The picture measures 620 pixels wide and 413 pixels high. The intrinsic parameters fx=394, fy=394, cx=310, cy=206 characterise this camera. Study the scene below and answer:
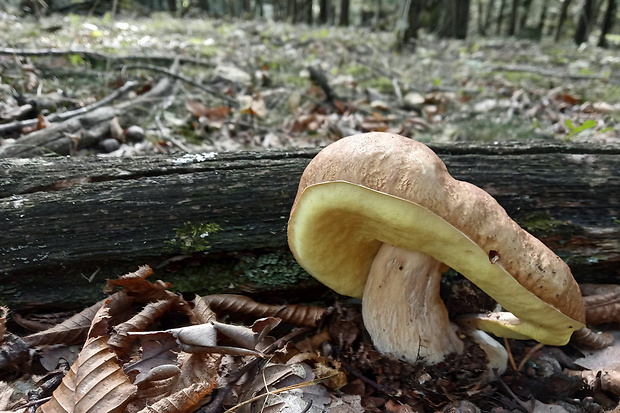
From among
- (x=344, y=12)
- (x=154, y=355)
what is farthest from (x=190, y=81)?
(x=344, y=12)

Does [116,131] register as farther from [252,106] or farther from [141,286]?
[141,286]

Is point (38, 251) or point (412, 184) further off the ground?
point (412, 184)

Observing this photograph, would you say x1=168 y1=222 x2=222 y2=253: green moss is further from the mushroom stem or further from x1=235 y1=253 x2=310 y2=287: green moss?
the mushroom stem

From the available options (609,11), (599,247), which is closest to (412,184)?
(599,247)

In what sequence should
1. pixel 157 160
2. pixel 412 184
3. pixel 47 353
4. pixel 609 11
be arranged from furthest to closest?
1. pixel 609 11
2. pixel 157 160
3. pixel 47 353
4. pixel 412 184

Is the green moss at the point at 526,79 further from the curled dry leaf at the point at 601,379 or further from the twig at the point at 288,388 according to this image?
the twig at the point at 288,388

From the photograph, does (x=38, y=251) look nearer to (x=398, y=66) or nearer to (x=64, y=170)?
(x=64, y=170)

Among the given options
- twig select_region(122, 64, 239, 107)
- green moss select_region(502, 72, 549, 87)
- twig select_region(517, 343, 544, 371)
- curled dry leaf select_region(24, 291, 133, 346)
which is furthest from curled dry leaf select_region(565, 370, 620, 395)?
green moss select_region(502, 72, 549, 87)

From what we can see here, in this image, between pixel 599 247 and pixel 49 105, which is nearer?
pixel 599 247
